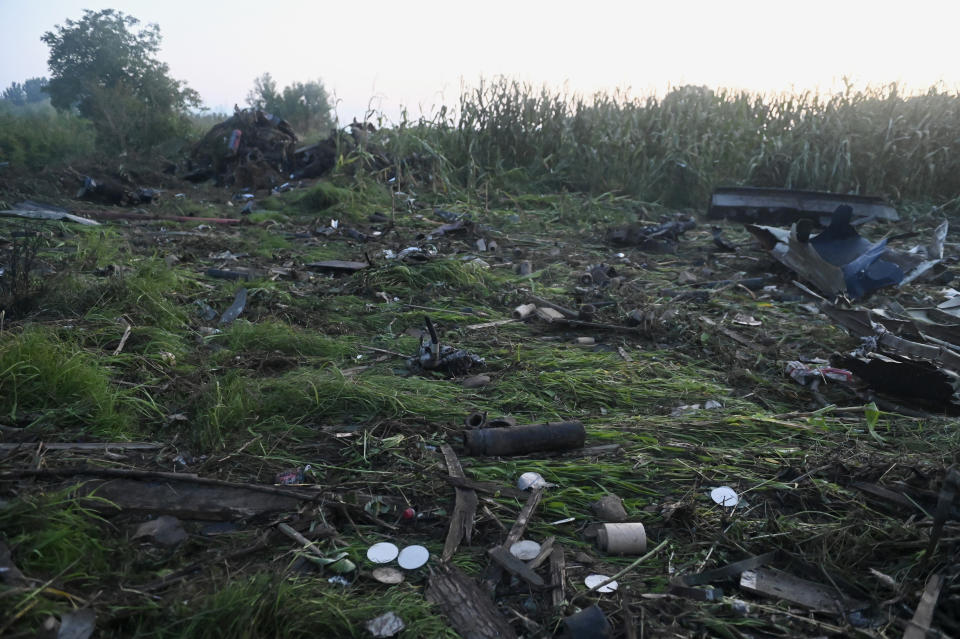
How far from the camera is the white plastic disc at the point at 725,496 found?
7.05ft

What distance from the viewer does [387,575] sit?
1798 mm

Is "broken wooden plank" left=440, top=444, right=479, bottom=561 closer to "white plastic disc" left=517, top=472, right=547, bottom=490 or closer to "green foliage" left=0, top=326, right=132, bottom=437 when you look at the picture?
"white plastic disc" left=517, top=472, right=547, bottom=490

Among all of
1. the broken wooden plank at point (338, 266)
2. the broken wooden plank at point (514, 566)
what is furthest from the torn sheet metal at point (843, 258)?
the broken wooden plank at point (514, 566)

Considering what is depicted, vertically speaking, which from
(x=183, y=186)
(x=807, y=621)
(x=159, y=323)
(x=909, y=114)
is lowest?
(x=807, y=621)

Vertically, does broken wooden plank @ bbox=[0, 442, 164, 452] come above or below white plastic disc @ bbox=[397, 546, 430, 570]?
above

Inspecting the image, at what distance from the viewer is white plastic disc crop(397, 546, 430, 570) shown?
184 centimetres

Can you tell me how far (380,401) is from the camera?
274cm

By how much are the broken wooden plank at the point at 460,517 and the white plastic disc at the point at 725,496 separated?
883mm

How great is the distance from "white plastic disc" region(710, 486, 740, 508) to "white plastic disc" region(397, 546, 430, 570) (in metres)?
1.08

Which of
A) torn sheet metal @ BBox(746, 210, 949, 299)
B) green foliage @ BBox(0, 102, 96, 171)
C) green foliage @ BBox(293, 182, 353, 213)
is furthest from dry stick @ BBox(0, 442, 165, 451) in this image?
green foliage @ BBox(0, 102, 96, 171)

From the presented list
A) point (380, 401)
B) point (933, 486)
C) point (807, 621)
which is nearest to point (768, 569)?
point (807, 621)

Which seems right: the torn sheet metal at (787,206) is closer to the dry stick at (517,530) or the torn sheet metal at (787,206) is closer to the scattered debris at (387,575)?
the dry stick at (517,530)

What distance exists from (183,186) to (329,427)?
8.67 meters

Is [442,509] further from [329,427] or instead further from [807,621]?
[807,621]
